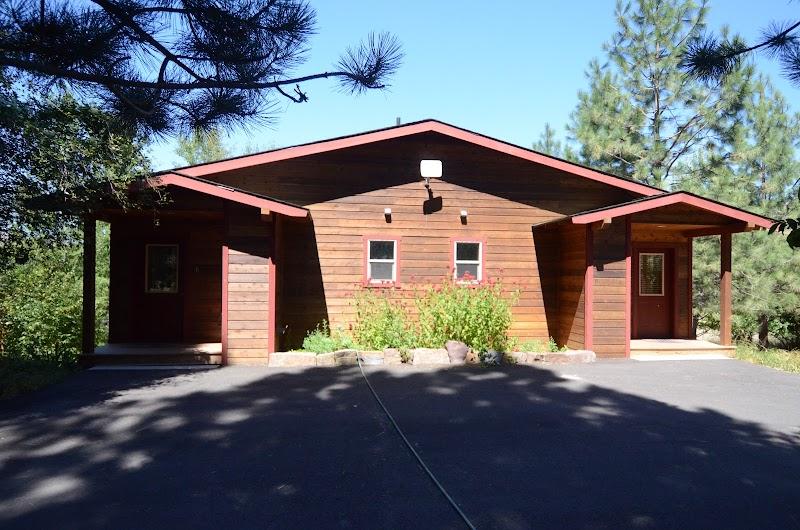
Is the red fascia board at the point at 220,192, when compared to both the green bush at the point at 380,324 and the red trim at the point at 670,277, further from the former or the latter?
the red trim at the point at 670,277

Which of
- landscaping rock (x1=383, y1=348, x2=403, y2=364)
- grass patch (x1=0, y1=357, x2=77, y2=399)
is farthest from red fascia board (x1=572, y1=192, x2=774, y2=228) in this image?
grass patch (x1=0, y1=357, x2=77, y2=399)

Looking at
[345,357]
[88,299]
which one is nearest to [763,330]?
[345,357]

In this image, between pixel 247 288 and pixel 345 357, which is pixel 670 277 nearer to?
pixel 345 357

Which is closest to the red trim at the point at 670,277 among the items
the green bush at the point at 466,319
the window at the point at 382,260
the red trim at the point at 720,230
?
the red trim at the point at 720,230

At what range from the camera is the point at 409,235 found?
10.3 m

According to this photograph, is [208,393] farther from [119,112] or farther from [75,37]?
[75,37]

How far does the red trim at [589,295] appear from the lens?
31.4ft

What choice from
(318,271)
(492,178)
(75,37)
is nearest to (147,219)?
(318,271)

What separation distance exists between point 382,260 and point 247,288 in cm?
265

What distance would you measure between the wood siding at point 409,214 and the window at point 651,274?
6.92ft

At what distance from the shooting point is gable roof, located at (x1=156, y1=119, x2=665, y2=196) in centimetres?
922

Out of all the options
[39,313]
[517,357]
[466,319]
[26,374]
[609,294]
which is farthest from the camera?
[39,313]

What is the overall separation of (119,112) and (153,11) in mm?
1300

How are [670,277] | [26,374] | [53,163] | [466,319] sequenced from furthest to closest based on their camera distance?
1. [670,277]
2. [466,319]
3. [26,374]
4. [53,163]
